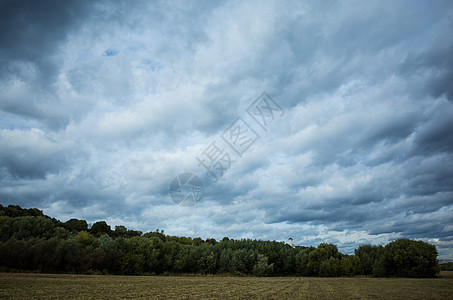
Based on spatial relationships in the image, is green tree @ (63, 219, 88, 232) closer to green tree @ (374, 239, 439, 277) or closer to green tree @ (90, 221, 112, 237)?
green tree @ (90, 221, 112, 237)

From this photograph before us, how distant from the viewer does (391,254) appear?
79.5 metres

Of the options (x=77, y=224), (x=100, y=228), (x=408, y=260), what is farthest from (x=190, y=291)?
(x=77, y=224)

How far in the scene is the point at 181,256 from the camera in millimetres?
91688

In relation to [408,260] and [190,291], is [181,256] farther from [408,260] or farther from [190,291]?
[408,260]

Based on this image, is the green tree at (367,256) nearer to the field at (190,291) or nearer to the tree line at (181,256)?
the tree line at (181,256)

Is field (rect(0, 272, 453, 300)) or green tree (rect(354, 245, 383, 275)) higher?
green tree (rect(354, 245, 383, 275))

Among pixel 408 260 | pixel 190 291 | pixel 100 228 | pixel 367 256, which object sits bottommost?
pixel 190 291

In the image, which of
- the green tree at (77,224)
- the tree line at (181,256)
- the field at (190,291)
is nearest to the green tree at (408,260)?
the tree line at (181,256)

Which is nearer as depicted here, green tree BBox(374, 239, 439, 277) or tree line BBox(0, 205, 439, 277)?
tree line BBox(0, 205, 439, 277)

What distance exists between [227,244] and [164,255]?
25305mm

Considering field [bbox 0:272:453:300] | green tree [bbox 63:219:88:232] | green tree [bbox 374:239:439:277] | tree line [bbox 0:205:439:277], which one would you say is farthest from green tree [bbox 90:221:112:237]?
green tree [bbox 374:239:439:277]

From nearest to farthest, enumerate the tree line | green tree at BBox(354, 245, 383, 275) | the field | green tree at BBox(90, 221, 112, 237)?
1. the field
2. the tree line
3. green tree at BBox(354, 245, 383, 275)
4. green tree at BBox(90, 221, 112, 237)

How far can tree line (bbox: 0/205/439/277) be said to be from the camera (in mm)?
66500

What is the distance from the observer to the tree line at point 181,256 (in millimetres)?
66500
